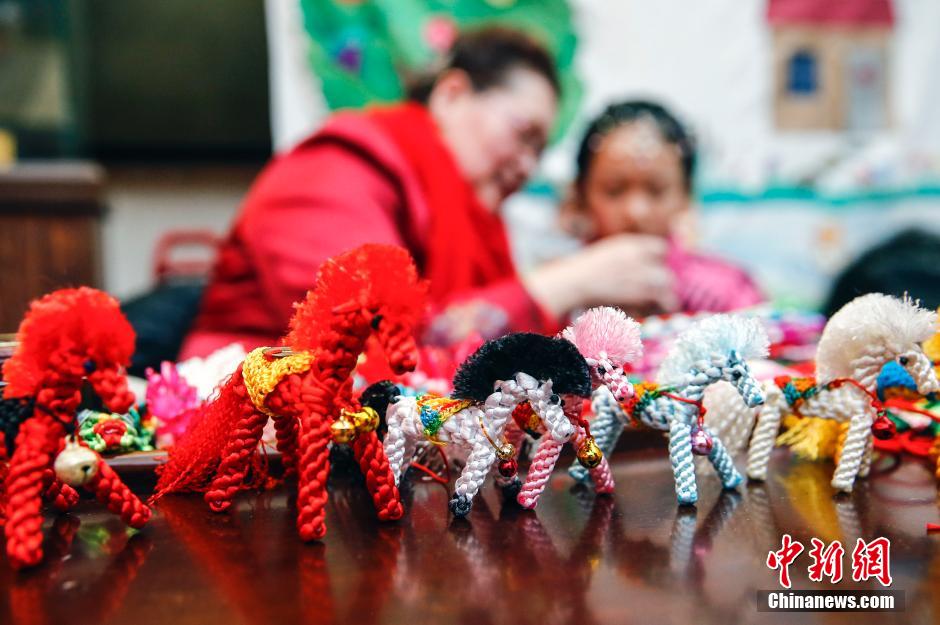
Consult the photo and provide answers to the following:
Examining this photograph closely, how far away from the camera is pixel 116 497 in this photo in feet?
1.34

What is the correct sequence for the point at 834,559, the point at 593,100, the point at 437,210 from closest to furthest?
1. the point at 834,559
2. the point at 437,210
3. the point at 593,100

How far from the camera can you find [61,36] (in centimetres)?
152

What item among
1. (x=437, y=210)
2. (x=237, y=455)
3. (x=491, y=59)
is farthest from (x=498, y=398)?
(x=491, y=59)

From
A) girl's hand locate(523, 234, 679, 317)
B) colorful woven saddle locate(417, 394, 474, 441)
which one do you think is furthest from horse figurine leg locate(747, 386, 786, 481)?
girl's hand locate(523, 234, 679, 317)

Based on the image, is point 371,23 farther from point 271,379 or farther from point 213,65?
point 271,379

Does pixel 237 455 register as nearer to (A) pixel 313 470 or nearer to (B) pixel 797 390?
(A) pixel 313 470

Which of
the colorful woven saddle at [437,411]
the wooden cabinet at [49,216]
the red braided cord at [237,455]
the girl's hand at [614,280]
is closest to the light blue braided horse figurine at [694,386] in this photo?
the colorful woven saddle at [437,411]

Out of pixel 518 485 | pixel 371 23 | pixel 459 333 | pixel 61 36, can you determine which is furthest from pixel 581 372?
pixel 61 36

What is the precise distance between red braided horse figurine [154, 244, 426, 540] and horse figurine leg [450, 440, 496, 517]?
0.03 metres

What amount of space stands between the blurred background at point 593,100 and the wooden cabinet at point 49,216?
0.27 m

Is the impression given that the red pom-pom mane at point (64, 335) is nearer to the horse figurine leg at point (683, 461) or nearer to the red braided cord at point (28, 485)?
the red braided cord at point (28, 485)

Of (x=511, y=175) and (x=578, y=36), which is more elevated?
(x=578, y=36)

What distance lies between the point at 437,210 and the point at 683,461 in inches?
31.4

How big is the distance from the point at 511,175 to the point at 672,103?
48cm
